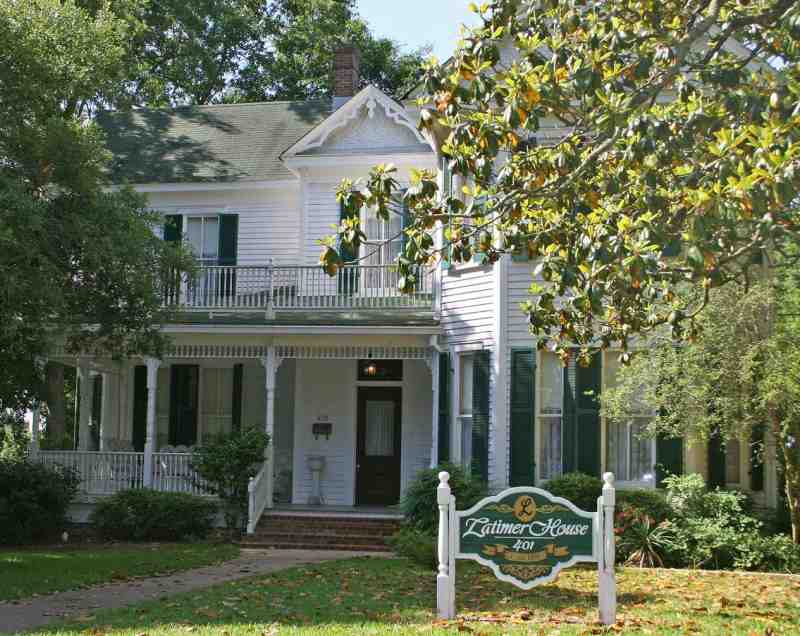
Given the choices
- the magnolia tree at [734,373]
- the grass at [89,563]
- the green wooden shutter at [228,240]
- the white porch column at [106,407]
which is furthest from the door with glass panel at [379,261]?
the white porch column at [106,407]

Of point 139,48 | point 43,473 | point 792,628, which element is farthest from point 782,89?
point 139,48

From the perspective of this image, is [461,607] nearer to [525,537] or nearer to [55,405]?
[525,537]

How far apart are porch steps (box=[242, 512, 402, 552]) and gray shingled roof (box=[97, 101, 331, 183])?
744 cm

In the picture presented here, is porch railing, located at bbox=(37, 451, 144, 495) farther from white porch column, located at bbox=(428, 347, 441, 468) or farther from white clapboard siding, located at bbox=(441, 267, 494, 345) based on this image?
white clapboard siding, located at bbox=(441, 267, 494, 345)

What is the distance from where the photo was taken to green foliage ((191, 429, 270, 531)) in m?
20.2

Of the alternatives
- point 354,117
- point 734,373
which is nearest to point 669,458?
point 734,373

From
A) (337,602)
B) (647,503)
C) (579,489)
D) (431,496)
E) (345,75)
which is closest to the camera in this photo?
(337,602)

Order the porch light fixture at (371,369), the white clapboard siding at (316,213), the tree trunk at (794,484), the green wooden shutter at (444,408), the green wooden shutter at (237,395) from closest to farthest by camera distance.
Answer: the tree trunk at (794,484), the green wooden shutter at (444,408), the porch light fixture at (371,369), the white clapboard siding at (316,213), the green wooden shutter at (237,395)

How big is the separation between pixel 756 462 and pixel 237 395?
10838 millimetres

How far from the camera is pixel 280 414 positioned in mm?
24000

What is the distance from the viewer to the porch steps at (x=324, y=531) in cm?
1959

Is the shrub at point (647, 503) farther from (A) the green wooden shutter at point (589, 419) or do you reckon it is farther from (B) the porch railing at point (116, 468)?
(B) the porch railing at point (116, 468)

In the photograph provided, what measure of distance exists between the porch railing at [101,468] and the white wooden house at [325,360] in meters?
0.04

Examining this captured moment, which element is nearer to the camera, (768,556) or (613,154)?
(613,154)
